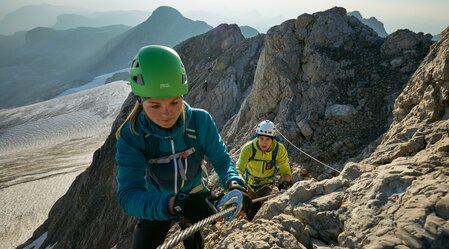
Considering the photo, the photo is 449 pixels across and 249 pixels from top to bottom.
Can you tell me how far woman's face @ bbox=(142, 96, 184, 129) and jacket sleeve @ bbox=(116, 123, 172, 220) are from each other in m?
0.36

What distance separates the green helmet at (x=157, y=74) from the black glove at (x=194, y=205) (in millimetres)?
1306

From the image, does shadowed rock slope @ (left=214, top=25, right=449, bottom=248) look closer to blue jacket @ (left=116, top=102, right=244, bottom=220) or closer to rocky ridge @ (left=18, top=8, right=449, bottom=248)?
rocky ridge @ (left=18, top=8, right=449, bottom=248)

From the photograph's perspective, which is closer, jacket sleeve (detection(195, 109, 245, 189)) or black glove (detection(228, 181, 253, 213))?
black glove (detection(228, 181, 253, 213))

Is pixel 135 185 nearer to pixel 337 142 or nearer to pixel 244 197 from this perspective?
pixel 244 197

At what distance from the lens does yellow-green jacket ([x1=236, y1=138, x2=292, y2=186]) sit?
9.23 meters

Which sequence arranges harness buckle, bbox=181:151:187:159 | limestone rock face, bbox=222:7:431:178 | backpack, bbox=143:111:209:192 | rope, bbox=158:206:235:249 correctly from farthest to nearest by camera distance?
limestone rock face, bbox=222:7:431:178 < harness buckle, bbox=181:151:187:159 < backpack, bbox=143:111:209:192 < rope, bbox=158:206:235:249

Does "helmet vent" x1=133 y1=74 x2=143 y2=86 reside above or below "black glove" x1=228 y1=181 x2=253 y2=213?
above

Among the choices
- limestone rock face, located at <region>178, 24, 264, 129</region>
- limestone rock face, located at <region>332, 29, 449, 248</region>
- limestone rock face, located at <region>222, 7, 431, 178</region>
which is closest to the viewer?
limestone rock face, located at <region>332, 29, 449, 248</region>

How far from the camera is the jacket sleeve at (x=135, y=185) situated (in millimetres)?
3779

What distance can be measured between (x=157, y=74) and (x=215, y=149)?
4.87 ft

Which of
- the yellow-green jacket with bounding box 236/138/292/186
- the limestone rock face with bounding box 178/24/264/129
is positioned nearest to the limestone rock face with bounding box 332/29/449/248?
the yellow-green jacket with bounding box 236/138/292/186

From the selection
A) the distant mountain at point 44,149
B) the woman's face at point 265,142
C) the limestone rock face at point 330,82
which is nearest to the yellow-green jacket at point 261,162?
the woman's face at point 265,142

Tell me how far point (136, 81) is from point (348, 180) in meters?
3.38

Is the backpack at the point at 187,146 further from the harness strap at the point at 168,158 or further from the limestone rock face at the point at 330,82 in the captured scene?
the limestone rock face at the point at 330,82
